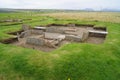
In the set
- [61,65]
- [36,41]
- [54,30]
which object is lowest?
[61,65]

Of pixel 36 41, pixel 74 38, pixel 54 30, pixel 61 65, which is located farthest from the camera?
pixel 54 30

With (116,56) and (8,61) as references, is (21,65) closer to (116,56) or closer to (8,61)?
(8,61)

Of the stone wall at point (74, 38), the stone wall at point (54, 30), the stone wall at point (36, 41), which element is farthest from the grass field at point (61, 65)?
the stone wall at point (54, 30)

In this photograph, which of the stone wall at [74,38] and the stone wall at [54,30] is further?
the stone wall at [54,30]

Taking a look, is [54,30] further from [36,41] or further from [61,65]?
[61,65]

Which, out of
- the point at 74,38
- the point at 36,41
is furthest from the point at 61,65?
the point at 74,38

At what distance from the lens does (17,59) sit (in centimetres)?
1136

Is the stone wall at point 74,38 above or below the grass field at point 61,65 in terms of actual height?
above

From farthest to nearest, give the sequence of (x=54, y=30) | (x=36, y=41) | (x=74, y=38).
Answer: (x=54, y=30) < (x=74, y=38) < (x=36, y=41)

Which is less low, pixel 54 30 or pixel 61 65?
pixel 54 30

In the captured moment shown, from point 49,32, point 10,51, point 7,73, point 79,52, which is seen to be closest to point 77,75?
point 79,52

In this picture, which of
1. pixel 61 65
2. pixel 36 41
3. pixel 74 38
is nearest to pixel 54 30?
pixel 74 38

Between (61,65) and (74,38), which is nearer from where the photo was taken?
(61,65)

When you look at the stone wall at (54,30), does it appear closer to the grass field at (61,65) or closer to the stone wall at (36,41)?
the stone wall at (36,41)
